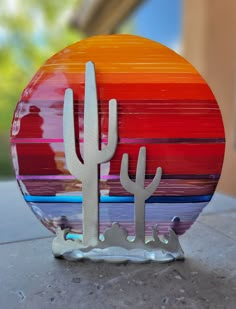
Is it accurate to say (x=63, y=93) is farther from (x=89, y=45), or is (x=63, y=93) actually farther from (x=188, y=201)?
(x=188, y=201)

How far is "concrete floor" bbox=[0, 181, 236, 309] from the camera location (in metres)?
0.39

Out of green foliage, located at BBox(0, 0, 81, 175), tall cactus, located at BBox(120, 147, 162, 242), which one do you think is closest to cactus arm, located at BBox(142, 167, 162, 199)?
tall cactus, located at BBox(120, 147, 162, 242)

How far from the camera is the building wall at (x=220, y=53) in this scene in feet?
5.31

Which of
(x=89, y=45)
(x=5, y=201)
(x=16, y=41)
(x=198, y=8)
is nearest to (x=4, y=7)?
(x=16, y=41)

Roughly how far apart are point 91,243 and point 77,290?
3.0 inches

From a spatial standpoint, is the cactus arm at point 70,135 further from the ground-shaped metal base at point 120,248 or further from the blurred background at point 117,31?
the blurred background at point 117,31

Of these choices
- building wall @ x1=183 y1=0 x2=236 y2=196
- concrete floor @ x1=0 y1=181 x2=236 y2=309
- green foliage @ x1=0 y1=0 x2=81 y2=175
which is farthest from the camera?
green foliage @ x1=0 y1=0 x2=81 y2=175

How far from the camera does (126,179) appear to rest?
470 mm

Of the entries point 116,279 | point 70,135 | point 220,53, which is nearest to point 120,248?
point 116,279

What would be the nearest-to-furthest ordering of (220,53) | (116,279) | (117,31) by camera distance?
(116,279), (220,53), (117,31)

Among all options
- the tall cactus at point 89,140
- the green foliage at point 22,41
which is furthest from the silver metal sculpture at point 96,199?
the green foliage at point 22,41

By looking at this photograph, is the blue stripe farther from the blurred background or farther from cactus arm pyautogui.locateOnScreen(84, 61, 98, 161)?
the blurred background

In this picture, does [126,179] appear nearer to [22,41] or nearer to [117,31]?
[117,31]

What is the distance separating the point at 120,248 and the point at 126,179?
0.30 feet
